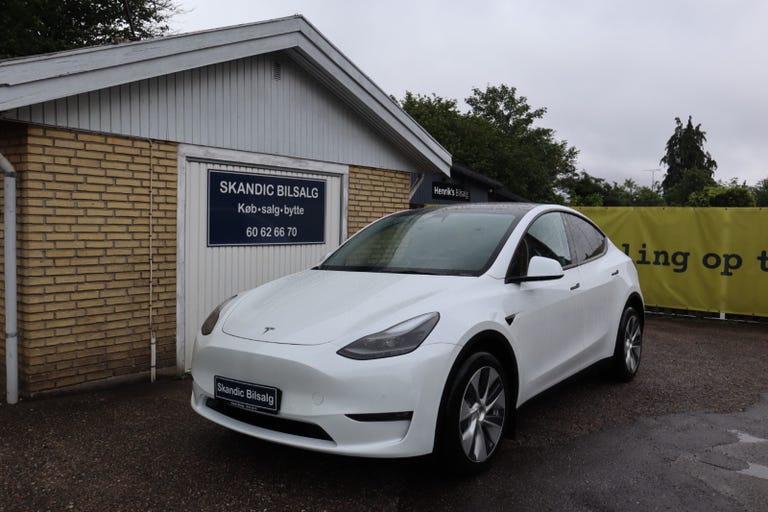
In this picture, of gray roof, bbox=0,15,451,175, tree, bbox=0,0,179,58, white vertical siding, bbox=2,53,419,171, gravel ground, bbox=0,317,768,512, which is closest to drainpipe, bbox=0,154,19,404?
gravel ground, bbox=0,317,768,512

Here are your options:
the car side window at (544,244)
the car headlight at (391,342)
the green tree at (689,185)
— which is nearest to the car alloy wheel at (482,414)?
the car headlight at (391,342)

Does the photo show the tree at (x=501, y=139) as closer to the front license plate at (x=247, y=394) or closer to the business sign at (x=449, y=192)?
the business sign at (x=449, y=192)

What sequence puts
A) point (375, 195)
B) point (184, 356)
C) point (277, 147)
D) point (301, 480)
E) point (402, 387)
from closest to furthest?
point (402, 387) → point (301, 480) → point (184, 356) → point (277, 147) → point (375, 195)

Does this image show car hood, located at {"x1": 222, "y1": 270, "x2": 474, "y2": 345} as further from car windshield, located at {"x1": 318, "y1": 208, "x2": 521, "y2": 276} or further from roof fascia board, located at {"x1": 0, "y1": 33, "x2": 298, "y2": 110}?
roof fascia board, located at {"x1": 0, "y1": 33, "x2": 298, "y2": 110}

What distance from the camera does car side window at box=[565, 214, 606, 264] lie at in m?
5.12

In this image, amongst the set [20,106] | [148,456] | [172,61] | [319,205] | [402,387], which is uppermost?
[172,61]

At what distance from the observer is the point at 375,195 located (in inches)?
323

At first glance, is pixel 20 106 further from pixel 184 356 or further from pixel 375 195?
pixel 375 195

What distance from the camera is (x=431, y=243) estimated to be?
4.42 meters

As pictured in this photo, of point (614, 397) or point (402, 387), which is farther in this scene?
point (614, 397)

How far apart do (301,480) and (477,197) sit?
21.3 meters

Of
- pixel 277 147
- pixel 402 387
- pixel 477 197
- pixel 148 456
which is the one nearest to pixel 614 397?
pixel 402 387

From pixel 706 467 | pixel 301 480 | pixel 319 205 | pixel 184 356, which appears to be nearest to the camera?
pixel 301 480

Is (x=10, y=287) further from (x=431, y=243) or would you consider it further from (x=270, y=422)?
(x=431, y=243)
